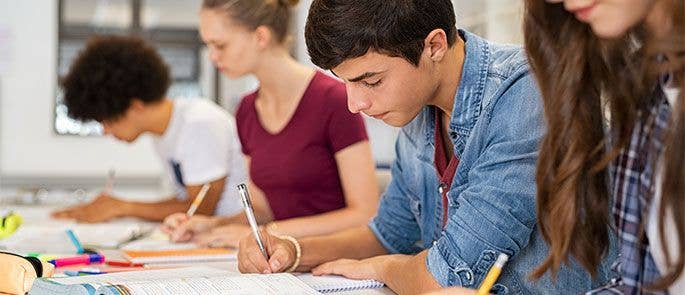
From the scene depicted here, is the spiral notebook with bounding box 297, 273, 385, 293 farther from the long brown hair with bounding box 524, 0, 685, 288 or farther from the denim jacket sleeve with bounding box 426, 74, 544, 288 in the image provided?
the long brown hair with bounding box 524, 0, 685, 288

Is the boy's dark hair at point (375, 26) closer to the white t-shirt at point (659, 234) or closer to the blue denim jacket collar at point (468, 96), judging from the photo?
the blue denim jacket collar at point (468, 96)

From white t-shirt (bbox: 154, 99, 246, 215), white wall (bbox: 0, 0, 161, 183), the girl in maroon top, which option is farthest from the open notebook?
white wall (bbox: 0, 0, 161, 183)

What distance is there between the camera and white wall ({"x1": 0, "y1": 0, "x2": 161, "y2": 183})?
19.3 feet

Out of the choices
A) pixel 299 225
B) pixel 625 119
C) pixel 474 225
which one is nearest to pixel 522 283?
pixel 474 225

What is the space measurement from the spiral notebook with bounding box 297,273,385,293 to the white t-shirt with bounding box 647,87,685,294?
1.95ft

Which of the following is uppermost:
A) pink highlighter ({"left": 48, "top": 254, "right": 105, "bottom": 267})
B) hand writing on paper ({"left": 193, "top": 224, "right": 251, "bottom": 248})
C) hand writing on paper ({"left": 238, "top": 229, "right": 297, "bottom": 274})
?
hand writing on paper ({"left": 238, "top": 229, "right": 297, "bottom": 274})

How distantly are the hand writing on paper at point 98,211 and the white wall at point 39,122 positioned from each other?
3.26 meters

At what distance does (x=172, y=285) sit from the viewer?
120cm

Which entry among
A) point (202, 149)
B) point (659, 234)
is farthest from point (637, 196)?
point (202, 149)

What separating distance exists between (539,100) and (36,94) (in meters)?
5.35

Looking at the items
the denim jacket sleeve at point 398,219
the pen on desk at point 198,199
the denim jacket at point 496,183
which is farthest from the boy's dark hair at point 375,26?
the pen on desk at point 198,199

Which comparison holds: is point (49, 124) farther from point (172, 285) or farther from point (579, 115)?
point (579, 115)

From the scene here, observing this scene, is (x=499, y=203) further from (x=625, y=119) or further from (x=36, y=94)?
(x=36, y=94)

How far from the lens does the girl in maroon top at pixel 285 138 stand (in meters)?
1.96
